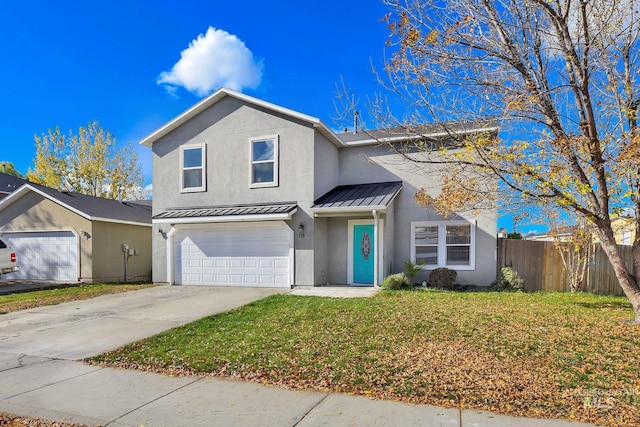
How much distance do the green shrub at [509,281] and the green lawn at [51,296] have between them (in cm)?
1211

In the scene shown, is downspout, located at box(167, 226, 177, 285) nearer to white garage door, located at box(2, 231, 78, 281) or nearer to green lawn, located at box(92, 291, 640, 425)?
white garage door, located at box(2, 231, 78, 281)

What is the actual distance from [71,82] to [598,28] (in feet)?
63.1

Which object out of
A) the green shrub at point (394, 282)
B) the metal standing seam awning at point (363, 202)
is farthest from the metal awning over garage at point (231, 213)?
the green shrub at point (394, 282)

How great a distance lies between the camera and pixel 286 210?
12.3m

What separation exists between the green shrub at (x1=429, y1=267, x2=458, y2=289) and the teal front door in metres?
2.03

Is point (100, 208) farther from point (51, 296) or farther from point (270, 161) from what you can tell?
point (270, 161)

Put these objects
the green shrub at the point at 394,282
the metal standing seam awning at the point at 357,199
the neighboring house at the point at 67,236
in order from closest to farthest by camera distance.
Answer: the green shrub at the point at 394,282
the metal standing seam awning at the point at 357,199
the neighboring house at the point at 67,236

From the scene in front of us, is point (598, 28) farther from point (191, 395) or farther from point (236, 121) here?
point (236, 121)

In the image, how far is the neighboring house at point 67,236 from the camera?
618 inches

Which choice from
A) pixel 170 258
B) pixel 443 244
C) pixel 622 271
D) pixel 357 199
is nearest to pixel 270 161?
pixel 357 199

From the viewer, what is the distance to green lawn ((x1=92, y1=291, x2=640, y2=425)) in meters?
4.08

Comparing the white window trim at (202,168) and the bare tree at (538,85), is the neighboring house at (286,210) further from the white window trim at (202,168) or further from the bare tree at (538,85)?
the bare tree at (538,85)

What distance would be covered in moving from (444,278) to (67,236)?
14.8 meters

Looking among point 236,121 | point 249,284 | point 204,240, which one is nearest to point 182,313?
point 249,284
